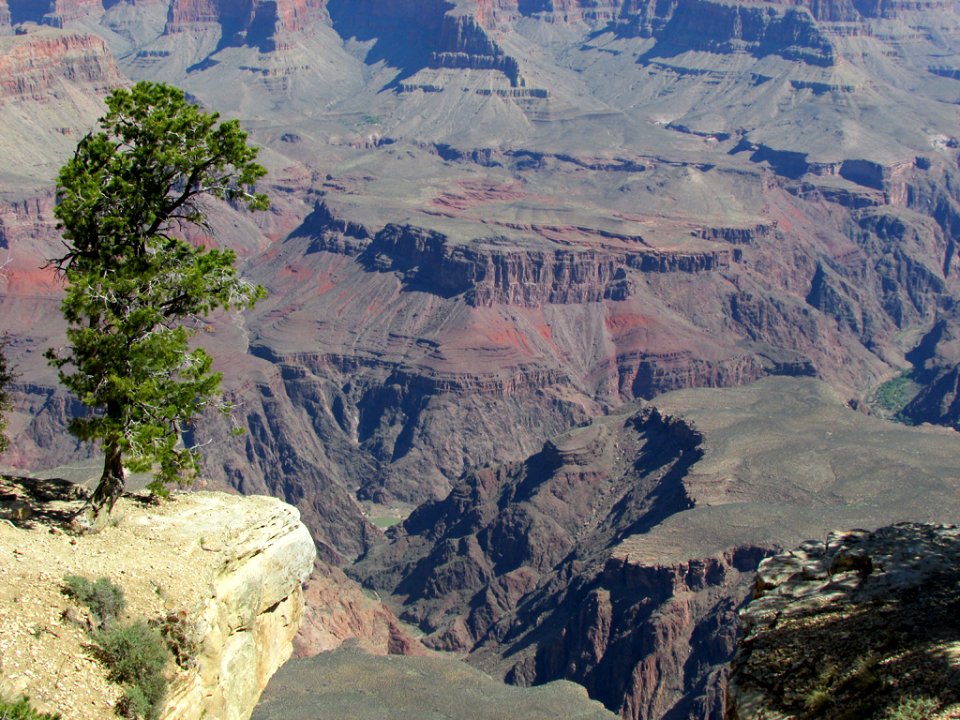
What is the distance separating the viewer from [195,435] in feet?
Answer: 371

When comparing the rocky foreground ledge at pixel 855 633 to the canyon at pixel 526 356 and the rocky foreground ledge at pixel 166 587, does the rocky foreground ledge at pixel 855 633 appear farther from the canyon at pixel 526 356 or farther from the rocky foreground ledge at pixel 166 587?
the canyon at pixel 526 356

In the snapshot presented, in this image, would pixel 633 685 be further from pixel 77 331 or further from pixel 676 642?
pixel 77 331

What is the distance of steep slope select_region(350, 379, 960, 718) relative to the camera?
70.2 meters

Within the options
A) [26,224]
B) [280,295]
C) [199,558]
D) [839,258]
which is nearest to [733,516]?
[199,558]

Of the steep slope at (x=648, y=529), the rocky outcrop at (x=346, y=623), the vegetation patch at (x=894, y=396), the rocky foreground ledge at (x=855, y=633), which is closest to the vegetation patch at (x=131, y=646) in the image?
the rocky foreground ledge at (x=855, y=633)

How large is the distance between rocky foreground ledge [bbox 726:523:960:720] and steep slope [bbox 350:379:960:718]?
4010 centimetres

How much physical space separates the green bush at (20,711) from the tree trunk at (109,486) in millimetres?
6600

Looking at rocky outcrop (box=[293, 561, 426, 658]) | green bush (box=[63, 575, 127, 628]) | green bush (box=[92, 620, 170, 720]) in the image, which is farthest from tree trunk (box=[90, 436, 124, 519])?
rocky outcrop (box=[293, 561, 426, 658])

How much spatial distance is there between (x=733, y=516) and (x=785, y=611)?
53.0 metres

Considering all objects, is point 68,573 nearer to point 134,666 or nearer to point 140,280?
point 134,666

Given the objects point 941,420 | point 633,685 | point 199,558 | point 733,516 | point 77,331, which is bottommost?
point 941,420

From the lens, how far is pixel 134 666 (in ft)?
79.5

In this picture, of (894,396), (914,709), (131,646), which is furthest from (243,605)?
(894,396)

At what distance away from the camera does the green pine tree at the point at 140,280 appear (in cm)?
2784
